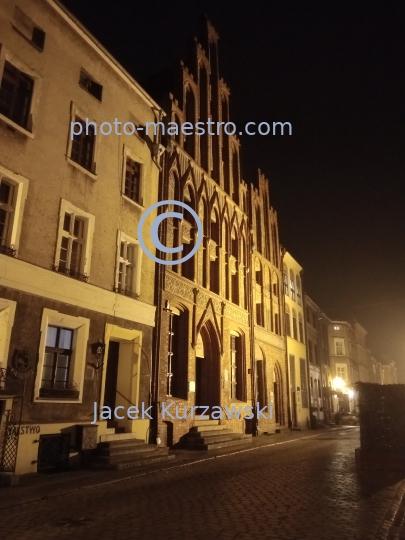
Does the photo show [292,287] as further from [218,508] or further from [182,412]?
[218,508]

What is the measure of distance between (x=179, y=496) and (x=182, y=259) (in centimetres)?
1265

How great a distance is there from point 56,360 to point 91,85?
1017 centimetres

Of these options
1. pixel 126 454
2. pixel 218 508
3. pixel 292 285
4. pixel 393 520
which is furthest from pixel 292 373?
pixel 393 520

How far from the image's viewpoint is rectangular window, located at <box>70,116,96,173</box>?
1526 centimetres

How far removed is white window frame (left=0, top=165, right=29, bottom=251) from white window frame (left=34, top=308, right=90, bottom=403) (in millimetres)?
2201

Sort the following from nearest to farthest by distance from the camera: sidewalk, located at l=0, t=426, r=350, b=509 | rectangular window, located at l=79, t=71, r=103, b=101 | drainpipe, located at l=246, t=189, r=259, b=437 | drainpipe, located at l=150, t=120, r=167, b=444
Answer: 1. sidewalk, located at l=0, t=426, r=350, b=509
2. rectangular window, located at l=79, t=71, r=103, b=101
3. drainpipe, located at l=150, t=120, r=167, b=444
4. drainpipe, located at l=246, t=189, r=259, b=437

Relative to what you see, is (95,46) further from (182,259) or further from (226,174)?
(226,174)

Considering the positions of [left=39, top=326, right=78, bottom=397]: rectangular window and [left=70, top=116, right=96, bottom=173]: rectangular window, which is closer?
A: [left=39, top=326, right=78, bottom=397]: rectangular window

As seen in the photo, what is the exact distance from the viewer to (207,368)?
22156mm

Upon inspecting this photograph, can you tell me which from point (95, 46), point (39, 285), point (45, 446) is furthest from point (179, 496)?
point (95, 46)

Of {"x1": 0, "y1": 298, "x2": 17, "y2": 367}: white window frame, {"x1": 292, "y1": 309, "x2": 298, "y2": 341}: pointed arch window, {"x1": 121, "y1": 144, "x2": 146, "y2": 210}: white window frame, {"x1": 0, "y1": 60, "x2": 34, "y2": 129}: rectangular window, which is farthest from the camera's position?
{"x1": 292, "y1": 309, "x2": 298, "y2": 341}: pointed arch window

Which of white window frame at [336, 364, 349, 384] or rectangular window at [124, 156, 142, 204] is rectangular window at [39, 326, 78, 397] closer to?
rectangular window at [124, 156, 142, 204]

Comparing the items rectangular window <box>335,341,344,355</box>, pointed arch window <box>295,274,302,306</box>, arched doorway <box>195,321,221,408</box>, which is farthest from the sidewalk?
rectangular window <box>335,341,344,355</box>

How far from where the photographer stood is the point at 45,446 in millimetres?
12062
